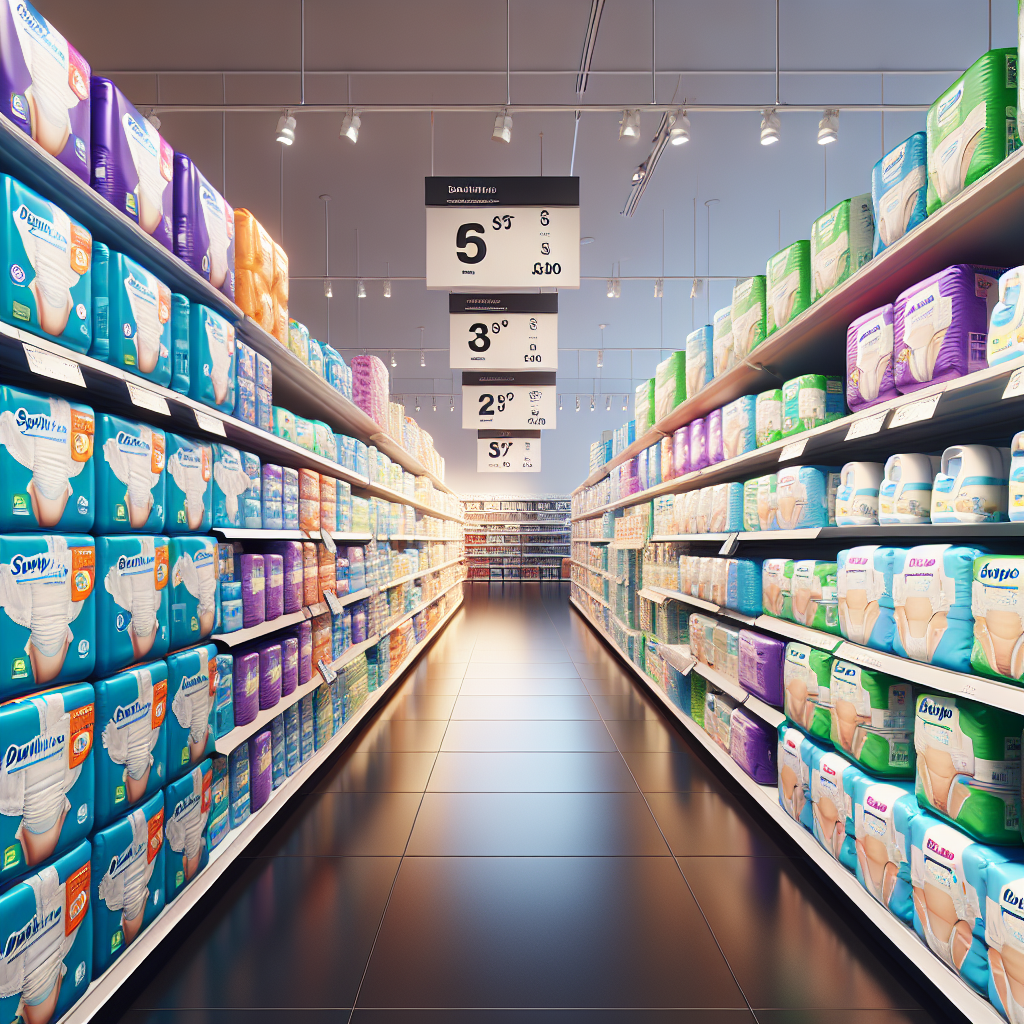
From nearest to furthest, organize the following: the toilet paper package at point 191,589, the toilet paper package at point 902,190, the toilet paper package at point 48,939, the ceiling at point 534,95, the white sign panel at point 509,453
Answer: the toilet paper package at point 48,939 < the toilet paper package at point 902,190 < the toilet paper package at point 191,589 < the ceiling at point 534,95 < the white sign panel at point 509,453

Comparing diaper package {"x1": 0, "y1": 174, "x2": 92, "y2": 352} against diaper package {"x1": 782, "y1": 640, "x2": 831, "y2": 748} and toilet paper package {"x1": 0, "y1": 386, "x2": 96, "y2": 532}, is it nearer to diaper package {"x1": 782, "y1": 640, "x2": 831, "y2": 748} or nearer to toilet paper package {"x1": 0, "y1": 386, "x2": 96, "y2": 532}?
toilet paper package {"x1": 0, "y1": 386, "x2": 96, "y2": 532}

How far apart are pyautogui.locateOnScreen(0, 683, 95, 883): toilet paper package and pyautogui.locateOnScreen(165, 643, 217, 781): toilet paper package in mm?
324

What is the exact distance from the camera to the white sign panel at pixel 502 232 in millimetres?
3811

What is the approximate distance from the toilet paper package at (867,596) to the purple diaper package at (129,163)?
2345 millimetres

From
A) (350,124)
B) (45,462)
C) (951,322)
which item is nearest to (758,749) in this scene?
(951,322)

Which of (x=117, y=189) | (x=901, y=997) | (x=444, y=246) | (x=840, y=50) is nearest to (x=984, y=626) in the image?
(x=901, y=997)

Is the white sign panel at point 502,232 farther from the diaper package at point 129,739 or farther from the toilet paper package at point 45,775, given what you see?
the toilet paper package at point 45,775

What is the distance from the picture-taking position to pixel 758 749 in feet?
8.50

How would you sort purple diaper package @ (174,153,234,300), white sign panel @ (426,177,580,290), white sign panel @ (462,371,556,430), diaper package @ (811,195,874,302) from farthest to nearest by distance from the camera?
white sign panel @ (462,371,556,430) → white sign panel @ (426,177,580,290) → diaper package @ (811,195,874,302) → purple diaper package @ (174,153,234,300)

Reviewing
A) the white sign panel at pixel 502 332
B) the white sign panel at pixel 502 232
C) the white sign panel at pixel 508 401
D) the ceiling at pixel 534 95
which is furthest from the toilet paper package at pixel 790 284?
the white sign panel at pixel 508 401

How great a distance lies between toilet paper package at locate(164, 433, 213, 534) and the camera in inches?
68.9

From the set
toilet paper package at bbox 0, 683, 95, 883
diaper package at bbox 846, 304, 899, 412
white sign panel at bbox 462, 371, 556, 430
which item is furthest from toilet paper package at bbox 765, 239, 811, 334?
white sign panel at bbox 462, 371, 556, 430

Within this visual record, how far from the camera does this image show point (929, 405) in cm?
150

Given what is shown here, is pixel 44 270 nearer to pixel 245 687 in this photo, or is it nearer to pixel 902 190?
pixel 245 687
